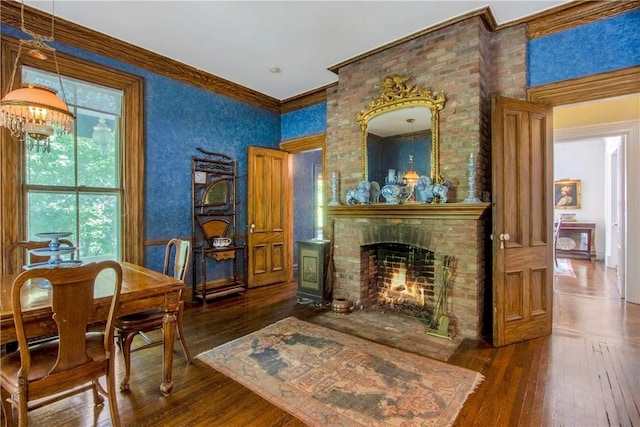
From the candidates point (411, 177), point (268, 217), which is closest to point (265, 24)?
point (411, 177)

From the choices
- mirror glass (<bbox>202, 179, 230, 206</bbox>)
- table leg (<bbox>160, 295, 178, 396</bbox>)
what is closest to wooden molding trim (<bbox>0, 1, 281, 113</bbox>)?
mirror glass (<bbox>202, 179, 230, 206</bbox>)

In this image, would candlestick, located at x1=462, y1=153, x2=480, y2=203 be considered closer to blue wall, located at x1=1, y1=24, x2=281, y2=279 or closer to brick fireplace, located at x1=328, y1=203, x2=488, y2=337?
brick fireplace, located at x1=328, y1=203, x2=488, y2=337

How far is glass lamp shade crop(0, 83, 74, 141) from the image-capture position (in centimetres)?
201

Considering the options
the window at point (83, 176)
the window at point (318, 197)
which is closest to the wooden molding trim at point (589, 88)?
the window at point (318, 197)

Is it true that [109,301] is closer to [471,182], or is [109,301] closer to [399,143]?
[471,182]

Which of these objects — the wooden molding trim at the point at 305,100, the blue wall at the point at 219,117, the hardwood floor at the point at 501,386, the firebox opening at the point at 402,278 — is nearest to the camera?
the hardwood floor at the point at 501,386

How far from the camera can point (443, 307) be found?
3.18 metres

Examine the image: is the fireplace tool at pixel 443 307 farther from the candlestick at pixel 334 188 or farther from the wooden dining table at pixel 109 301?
the wooden dining table at pixel 109 301

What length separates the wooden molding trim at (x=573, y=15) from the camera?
2.79 m

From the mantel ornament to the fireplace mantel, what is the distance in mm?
117

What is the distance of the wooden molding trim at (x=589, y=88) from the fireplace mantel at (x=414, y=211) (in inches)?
51.0

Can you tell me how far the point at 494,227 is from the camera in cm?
290

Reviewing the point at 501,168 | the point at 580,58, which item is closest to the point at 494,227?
the point at 501,168

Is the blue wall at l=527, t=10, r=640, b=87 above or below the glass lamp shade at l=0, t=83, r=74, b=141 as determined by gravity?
above
